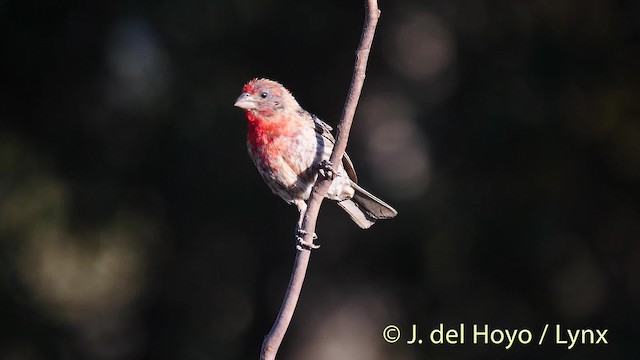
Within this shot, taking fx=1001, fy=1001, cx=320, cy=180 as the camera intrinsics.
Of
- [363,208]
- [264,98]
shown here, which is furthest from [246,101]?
[363,208]

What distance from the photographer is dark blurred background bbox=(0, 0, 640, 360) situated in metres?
9.25

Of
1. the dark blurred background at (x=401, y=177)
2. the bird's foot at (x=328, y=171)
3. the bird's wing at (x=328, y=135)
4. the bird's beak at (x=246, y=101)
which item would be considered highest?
the bird's beak at (x=246, y=101)

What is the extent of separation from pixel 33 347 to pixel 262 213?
2.86 meters

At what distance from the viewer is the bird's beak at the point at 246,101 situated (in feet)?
14.6

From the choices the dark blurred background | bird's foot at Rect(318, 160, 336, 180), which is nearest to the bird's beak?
bird's foot at Rect(318, 160, 336, 180)

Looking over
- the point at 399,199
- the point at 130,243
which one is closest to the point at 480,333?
the point at 399,199

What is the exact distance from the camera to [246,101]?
4.51m

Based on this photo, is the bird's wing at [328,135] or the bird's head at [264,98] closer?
the bird's head at [264,98]

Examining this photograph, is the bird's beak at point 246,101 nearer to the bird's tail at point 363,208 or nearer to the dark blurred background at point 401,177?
the bird's tail at point 363,208

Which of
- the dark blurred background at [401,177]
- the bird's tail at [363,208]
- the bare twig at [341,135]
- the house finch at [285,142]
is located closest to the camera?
the bare twig at [341,135]

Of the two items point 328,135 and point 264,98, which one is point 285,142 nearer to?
point 264,98

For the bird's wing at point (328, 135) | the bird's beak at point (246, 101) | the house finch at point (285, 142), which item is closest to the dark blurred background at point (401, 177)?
the bird's wing at point (328, 135)

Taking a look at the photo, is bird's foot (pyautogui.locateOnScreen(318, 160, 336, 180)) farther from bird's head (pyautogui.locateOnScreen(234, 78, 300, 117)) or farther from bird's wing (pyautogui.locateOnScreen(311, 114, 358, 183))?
bird's wing (pyautogui.locateOnScreen(311, 114, 358, 183))

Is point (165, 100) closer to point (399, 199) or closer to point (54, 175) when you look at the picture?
point (54, 175)
